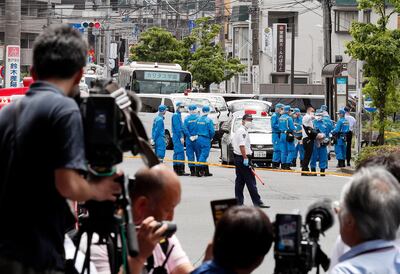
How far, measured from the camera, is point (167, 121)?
127 feet

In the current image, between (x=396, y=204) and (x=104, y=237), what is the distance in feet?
4.10

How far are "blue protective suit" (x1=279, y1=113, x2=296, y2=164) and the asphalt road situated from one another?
172 centimetres

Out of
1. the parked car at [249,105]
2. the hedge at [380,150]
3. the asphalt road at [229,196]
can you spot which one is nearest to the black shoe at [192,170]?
the asphalt road at [229,196]

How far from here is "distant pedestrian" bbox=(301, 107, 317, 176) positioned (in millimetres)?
28281

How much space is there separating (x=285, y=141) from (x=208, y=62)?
33.2m

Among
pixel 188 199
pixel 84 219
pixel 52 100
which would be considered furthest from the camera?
pixel 188 199

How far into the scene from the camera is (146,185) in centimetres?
502

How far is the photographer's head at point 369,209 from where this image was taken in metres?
4.43

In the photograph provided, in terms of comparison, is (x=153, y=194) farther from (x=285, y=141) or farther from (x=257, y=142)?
(x=257, y=142)

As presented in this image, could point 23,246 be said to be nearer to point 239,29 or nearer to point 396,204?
point 396,204

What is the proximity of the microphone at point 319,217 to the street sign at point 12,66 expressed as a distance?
30.2 meters

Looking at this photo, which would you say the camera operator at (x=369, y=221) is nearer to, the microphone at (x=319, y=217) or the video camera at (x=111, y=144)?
the microphone at (x=319, y=217)

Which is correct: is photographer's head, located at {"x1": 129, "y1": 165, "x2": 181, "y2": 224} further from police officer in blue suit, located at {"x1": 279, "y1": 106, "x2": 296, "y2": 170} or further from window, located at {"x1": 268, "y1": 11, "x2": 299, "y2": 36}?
window, located at {"x1": 268, "y1": 11, "x2": 299, "y2": 36}

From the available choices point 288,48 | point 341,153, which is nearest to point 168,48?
point 288,48
